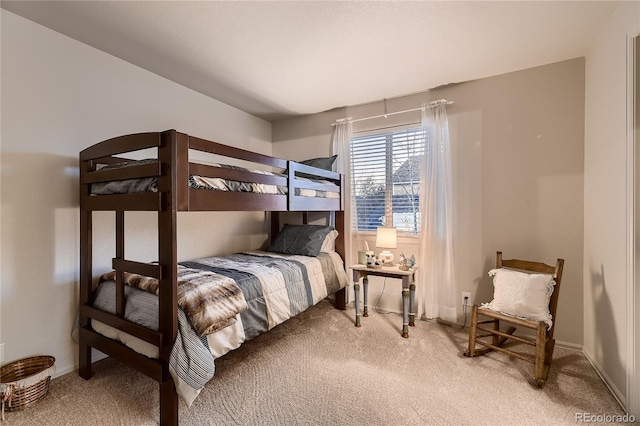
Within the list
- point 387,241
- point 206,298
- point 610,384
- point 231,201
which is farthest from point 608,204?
point 206,298

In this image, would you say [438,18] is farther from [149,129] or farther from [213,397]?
[213,397]

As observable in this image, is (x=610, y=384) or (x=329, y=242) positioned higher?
(x=329, y=242)

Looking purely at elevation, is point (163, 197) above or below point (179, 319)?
above

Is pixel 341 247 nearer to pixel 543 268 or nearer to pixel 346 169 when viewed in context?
pixel 346 169

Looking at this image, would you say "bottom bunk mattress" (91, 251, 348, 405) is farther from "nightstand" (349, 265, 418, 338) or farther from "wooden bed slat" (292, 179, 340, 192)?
"wooden bed slat" (292, 179, 340, 192)

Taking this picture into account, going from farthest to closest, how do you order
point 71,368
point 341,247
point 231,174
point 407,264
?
point 341,247
point 407,264
point 71,368
point 231,174

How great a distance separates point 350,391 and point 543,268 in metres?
1.81

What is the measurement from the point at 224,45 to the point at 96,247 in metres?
1.84

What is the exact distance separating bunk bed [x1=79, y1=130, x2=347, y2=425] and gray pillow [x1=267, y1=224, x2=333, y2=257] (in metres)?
0.86

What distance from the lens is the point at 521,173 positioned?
2.51m

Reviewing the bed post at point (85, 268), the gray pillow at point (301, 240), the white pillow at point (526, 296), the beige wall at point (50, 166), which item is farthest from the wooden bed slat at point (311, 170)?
the white pillow at point (526, 296)

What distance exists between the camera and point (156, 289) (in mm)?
1647

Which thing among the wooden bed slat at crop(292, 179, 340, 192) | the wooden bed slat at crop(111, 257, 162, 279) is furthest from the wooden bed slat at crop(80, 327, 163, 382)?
the wooden bed slat at crop(292, 179, 340, 192)

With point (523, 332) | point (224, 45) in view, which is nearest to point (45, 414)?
point (224, 45)
